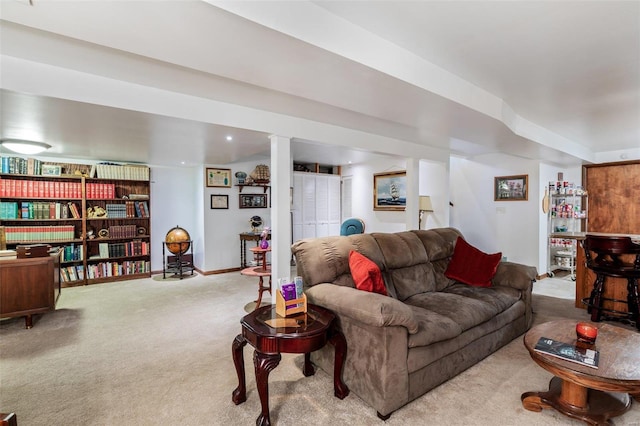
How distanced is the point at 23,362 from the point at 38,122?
2128 millimetres

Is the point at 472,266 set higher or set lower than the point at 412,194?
lower

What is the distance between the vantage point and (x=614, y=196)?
19.2ft

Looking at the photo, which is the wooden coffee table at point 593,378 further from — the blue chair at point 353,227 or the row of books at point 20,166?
the row of books at point 20,166

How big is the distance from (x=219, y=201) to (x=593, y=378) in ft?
17.9

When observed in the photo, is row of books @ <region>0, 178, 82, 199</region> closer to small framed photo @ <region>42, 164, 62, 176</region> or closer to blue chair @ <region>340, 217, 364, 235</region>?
small framed photo @ <region>42, 164, 62, 176</region>

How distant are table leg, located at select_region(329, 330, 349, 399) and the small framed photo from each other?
204 inches

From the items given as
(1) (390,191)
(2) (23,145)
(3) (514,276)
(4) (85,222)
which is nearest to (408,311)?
(3) (514,276)

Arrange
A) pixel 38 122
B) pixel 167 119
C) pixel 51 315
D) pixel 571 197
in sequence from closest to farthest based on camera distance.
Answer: pixel 167 119
pixel 38 122
pixel 51 315
pixel 571 197

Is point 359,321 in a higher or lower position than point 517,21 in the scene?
lower

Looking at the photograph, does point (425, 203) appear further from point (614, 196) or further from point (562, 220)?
point (614, 196)

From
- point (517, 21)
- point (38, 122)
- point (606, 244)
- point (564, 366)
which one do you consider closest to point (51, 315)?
point (38, 122)

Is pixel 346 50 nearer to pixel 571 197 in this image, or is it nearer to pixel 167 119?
pixel 167 119

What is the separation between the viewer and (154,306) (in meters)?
3.91

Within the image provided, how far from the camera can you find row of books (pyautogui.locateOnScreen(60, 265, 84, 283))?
15.8 ft
